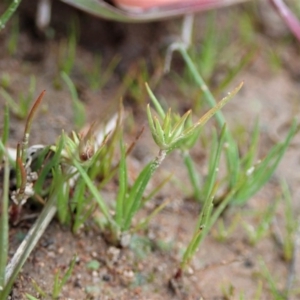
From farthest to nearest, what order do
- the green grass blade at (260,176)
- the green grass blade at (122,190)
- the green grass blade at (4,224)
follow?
1. the green grass blade at (260,176)
2. the green grass blade at (122,190)
3. the green grass blade at (4,224)

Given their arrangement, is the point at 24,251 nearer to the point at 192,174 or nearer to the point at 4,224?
the point at 4,224

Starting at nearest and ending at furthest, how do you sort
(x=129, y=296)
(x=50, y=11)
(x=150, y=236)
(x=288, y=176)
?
(x=129, y=296) → (x=150, y=236) → (x=288, y=176) → (x=50, y=11)

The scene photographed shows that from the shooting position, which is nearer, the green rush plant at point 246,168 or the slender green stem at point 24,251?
the slender green stem at point 24,251

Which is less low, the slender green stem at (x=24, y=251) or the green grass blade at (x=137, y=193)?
the green grass blade at (x=137, y=193)

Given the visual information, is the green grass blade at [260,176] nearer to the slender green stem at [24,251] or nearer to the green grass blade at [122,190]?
the green grass blade at [122,190]

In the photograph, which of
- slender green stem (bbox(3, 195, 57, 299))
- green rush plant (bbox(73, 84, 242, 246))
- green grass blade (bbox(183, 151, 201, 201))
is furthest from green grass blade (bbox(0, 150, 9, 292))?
green grass blade (bbox(183, 151, 201, 201))

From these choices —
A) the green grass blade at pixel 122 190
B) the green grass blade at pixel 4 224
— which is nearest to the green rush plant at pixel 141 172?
the green grass blade at pixel 122 190

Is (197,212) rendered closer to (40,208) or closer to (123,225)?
(123,225)

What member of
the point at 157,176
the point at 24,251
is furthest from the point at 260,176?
the point at 24,251

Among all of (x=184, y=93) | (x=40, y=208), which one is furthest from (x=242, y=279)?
(x=184, y=93)

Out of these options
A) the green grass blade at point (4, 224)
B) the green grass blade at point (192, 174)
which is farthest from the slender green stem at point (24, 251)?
the green grass blade at point (192, 174)

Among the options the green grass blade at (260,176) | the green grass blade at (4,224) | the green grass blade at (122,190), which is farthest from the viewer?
the green grass blade at (260,176)
